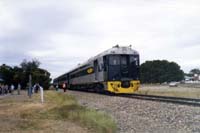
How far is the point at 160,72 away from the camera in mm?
133375

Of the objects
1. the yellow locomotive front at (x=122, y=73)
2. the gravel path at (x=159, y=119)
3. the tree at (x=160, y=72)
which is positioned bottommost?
the gravel path at (x=159, y=119)

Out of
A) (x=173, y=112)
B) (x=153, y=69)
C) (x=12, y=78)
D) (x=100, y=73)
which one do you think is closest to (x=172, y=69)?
(x=153, y=69)

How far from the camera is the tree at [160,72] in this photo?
433 feet

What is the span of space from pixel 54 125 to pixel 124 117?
467 cm

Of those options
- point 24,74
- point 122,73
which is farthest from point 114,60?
point 24,74

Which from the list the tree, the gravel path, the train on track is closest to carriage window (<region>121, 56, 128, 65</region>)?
the train on track

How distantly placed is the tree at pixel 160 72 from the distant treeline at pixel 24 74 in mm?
41670

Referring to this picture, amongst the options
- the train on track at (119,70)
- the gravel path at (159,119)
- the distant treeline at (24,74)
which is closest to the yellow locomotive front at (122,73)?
the train on track at (119,70)

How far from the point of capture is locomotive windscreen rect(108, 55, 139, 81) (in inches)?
1378

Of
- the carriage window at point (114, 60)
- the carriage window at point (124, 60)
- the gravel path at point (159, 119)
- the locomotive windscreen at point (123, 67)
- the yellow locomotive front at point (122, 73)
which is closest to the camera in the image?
the gravel path at point (159, 119)

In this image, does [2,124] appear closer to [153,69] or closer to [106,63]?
[106,63]

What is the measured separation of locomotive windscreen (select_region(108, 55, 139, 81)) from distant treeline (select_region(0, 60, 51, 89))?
145 ft

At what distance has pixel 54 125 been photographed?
1400cm

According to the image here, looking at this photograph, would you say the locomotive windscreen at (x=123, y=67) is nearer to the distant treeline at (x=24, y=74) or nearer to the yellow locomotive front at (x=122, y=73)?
the yellow locomotive front at (x=122, y=73)
